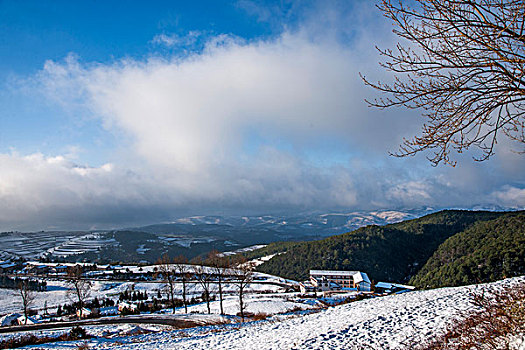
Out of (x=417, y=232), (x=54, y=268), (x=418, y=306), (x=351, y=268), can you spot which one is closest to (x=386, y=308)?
(x=418, y=306)

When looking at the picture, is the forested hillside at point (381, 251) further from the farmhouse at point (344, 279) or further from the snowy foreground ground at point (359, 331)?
the snowy foreground ground at point (359, 331)

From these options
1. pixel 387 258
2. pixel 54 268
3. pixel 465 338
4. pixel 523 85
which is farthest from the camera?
pixel 54 268

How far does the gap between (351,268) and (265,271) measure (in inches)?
1268

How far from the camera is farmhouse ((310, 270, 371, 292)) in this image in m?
58.5

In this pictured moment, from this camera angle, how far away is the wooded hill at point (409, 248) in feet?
185

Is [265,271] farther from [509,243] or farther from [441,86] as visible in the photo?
[441,86]

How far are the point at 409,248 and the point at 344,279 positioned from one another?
40.6 meters

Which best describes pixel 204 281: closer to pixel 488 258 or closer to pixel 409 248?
pixel 488 258

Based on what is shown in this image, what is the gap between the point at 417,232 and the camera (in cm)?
10219

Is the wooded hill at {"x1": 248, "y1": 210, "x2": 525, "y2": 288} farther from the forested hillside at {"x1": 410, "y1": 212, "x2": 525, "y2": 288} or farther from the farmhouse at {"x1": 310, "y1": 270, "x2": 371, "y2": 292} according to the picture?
the farmhouse at {"x1": 310, "y1": 270, "x2": 371, "y2": 292}

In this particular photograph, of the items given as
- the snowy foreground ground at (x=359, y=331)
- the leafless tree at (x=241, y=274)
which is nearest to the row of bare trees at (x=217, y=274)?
the leafless tree at (x=241, y=274)

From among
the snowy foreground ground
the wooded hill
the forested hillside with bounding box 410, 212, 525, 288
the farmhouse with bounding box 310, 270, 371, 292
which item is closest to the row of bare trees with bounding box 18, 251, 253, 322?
the snowy foreground ground

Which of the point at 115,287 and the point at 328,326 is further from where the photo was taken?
the point at 115,287

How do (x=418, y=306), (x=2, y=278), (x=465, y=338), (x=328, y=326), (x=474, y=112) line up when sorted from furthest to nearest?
(x=2, y=278) → (x=418, y=306) → (x=328, y=326) → (x=465, y=338) → (x=474, y=112)
